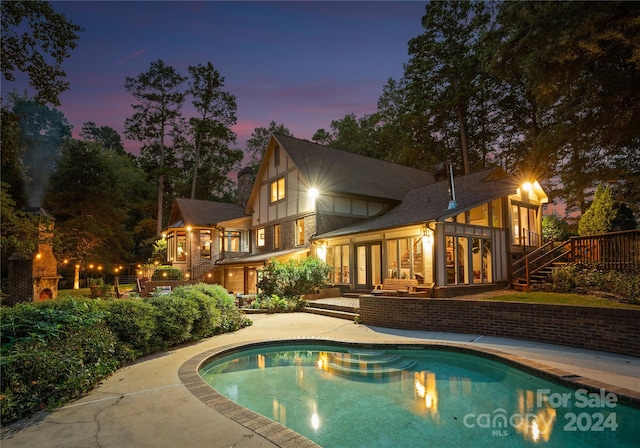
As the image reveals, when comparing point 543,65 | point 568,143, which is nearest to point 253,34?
point 543,65

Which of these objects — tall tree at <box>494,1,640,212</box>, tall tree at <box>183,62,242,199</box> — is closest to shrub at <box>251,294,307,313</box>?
tall tree at <box>494,1,640,212</box>

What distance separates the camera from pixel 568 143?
49.7 feet

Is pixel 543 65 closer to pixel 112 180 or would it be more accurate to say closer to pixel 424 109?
pixel 424 109

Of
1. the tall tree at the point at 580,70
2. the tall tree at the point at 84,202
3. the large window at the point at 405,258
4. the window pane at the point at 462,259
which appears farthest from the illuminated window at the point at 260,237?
the tall tree at the point at 580,70

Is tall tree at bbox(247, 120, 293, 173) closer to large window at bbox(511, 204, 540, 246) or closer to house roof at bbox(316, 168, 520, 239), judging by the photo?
house roof at bbox(316, 168, 520, 239)

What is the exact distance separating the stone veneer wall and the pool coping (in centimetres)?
173

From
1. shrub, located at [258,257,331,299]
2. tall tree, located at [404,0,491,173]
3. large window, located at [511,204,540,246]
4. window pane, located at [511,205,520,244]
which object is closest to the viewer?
shrub, located at [258,257,331,299]

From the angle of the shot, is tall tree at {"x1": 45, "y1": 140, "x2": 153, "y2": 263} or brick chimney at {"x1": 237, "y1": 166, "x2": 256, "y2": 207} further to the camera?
brick chimney at {"x1": 237, "y1": 166, "x2": 256, "y2": 207}

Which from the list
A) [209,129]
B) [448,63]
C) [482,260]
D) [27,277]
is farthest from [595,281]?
[209,129]

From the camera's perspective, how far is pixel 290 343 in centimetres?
847

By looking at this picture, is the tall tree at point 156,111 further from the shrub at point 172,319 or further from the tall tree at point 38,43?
the shrub at point 172,319

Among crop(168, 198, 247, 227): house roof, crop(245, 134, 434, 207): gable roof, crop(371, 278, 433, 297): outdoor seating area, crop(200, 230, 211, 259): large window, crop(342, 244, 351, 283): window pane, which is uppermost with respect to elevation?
crop(245, 134, 434, 207): gable roof

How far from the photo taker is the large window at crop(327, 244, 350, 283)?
17439 millimetres

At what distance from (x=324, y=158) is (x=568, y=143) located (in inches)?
496
